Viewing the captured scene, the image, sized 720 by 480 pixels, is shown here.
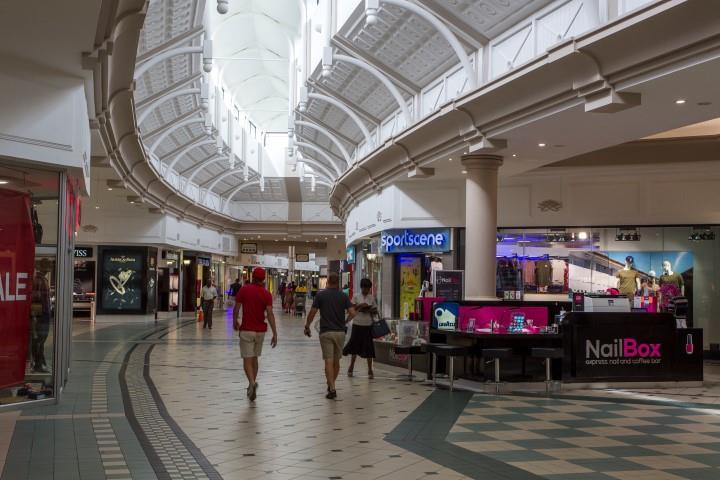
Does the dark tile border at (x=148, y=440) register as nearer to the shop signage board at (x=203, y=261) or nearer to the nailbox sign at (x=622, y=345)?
the nailbox sign at (x=622, y=345)

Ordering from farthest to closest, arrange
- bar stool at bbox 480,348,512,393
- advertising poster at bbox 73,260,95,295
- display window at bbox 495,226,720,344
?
advertising poster at bbox 73,260,95,295 < display window at bbox 495,226,720,344 < bar stool at bbox 480,348,512,393

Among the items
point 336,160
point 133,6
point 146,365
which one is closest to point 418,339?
point 146,365

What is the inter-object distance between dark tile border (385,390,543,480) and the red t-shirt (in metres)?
2.17

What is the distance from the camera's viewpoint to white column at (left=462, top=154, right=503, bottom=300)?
580 inches

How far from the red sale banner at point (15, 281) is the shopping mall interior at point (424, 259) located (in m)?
0.03

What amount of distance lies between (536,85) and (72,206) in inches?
251

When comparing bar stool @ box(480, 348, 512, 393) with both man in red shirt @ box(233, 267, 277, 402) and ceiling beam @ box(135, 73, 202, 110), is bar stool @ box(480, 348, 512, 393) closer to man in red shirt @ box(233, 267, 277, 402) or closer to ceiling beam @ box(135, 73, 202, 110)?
man in red shirt @ box(233, 267, 277, 402)

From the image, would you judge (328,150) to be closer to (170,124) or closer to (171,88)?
(170,124)

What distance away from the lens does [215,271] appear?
4128 centimetres

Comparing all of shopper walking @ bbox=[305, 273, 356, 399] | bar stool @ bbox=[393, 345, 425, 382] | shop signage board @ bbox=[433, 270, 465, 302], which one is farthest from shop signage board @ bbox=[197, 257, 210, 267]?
shopper walking @ bbox=[305, 273, 356, 399]

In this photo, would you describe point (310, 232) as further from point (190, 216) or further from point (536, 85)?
point (536, 85)

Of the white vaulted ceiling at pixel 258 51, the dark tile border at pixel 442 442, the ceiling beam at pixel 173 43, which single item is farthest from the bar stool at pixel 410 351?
the white vaulted ceiling at pixel 258 51

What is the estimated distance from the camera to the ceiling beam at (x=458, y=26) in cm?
1286

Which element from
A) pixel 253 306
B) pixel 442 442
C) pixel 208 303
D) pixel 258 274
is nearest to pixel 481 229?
pixel 258 274
